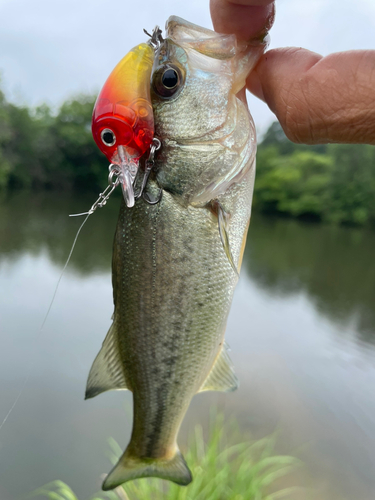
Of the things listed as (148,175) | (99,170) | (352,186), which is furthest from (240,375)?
(99,170)

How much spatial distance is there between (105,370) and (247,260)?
56.2 feet

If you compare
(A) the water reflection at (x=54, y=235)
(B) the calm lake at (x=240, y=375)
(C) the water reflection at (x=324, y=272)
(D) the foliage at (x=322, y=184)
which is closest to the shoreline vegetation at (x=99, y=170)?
(D) the foliage at (x=322, y=184)

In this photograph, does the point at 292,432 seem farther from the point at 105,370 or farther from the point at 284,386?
the point at 105,370

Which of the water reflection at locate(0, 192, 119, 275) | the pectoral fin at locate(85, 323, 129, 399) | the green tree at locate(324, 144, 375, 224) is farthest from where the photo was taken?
the green tree at locate(324, 144, 375, 224)

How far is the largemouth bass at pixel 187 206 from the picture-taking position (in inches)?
54.7

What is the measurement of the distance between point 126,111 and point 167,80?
0.26 m

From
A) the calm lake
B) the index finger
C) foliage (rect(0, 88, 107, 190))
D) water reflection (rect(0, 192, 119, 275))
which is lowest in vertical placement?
the calm lake

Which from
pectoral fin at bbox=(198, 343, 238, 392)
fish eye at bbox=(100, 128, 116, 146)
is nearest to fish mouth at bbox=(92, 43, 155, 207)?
fish eye at bbox=(100, 128, 116, 146)

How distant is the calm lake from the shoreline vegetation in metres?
23.5

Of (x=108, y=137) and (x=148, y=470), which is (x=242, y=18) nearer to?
(x=108, y=137)

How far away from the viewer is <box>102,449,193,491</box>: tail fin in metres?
1.59

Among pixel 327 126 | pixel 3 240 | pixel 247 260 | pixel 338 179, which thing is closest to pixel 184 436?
pixel 327 126

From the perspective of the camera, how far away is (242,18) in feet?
4.34

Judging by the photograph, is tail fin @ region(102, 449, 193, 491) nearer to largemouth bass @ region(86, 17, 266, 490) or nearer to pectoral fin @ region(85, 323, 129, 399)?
pectoral fin @ region(85, 323, 129, 399)
